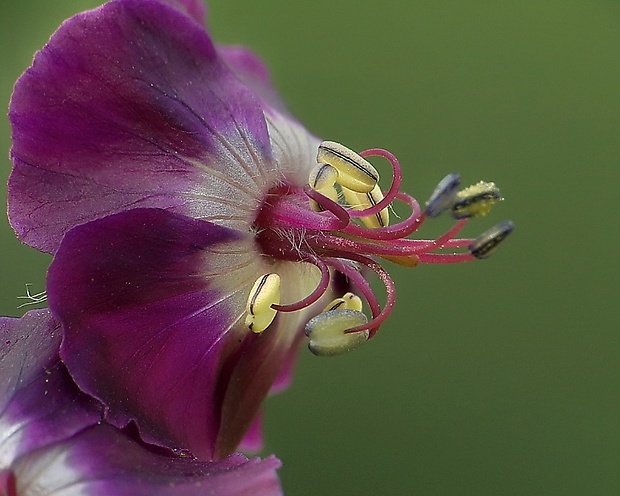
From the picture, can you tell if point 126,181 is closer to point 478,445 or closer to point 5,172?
point 5,172

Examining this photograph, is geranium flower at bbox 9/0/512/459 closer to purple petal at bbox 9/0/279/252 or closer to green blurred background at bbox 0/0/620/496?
purple petal at bbox 9/0/279/252

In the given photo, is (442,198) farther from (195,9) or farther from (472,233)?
(472,233)

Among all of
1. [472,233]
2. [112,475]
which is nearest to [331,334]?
[112,475]

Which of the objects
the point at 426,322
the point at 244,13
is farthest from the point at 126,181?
the point at 244,13

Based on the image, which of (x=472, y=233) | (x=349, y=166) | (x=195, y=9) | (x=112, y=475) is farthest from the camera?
(x=472, y=233)

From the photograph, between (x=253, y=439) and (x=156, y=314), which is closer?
(x=156, y=314)

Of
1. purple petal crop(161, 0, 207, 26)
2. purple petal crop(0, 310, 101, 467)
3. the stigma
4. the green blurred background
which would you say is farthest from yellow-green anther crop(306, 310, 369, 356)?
the green blurred background

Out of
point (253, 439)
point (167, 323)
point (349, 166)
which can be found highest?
point (349, 166)
